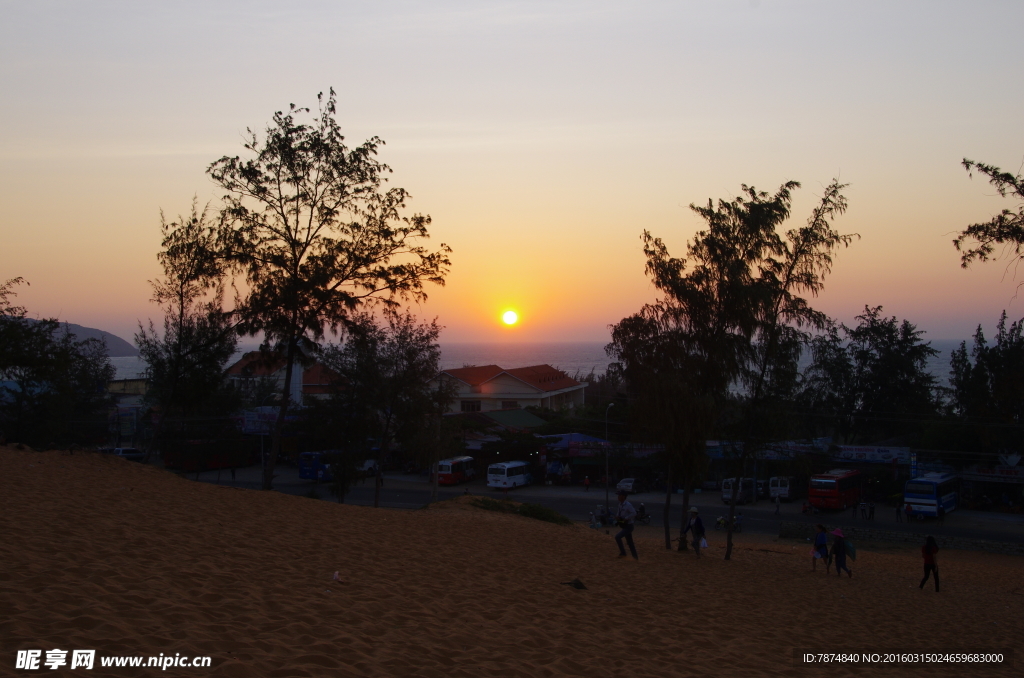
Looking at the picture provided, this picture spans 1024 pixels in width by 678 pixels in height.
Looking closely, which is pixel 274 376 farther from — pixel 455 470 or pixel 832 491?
pixel 832 491

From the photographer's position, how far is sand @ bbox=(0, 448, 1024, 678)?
6.46 metres

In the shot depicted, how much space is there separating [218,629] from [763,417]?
16.2 metres

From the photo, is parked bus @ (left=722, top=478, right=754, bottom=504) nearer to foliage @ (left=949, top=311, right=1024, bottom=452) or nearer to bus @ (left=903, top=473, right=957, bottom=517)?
bus @ (left=903, top=473, right=957, bottom=517)

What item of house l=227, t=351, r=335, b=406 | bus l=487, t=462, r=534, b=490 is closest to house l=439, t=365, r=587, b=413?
house l=227, t=351, r=335, b=406

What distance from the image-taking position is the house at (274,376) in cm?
2320

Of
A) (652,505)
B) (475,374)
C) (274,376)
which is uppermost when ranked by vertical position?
(475,374)

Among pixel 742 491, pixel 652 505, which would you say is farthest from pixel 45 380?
pixel 742 491

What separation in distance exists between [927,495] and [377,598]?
37.1 m

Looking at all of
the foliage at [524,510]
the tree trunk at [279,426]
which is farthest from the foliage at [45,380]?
the foliage at [524,510]

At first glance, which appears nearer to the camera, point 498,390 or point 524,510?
point 524,510

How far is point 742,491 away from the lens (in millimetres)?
42375

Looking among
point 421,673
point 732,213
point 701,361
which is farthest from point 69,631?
point 732,213

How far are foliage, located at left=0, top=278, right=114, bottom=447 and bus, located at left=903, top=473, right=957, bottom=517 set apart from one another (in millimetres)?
41495

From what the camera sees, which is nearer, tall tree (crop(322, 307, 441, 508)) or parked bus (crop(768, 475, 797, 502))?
tall tree (crop(322, 307, 441, 508))
